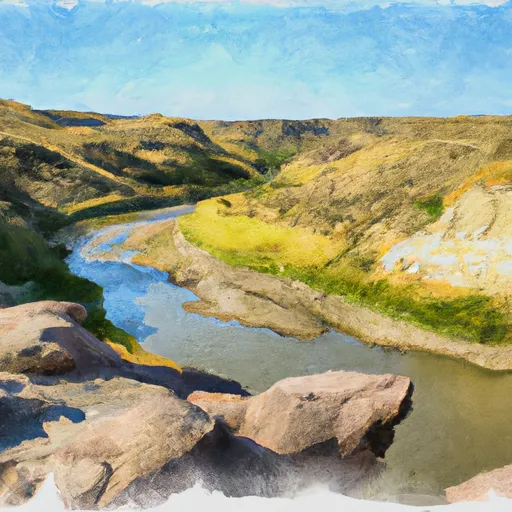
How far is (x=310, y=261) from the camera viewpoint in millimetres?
36531

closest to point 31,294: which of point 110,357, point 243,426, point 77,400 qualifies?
point 110,357

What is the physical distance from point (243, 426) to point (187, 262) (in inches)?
881

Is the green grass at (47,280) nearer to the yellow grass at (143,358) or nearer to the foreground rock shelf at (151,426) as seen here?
the yellow grass at (143,358)

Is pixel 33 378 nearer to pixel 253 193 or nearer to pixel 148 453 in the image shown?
pixel 148 453

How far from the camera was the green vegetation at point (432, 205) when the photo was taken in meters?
34.7

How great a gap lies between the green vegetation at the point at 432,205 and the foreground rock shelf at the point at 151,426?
15418 millimetres

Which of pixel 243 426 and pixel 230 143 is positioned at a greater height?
pixel 230 143

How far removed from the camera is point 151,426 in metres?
13.9

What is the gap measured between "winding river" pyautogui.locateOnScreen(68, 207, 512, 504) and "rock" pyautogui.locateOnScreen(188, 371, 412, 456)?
1.14 m

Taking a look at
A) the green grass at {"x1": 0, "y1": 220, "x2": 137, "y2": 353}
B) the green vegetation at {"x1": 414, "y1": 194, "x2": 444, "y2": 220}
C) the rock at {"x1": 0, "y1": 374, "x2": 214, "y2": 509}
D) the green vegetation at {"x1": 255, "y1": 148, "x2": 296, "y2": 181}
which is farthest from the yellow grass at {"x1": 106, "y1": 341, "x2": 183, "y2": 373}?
the green vegetation at {"x1": 255, "y1": 148, "x2": 296, "y2": 181}

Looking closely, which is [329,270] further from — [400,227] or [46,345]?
[46,345]

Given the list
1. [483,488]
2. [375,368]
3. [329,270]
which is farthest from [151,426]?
[329,270]

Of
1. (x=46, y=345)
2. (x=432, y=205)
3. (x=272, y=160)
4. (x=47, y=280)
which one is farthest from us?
(x=272, y=160)

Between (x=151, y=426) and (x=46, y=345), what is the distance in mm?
7765
